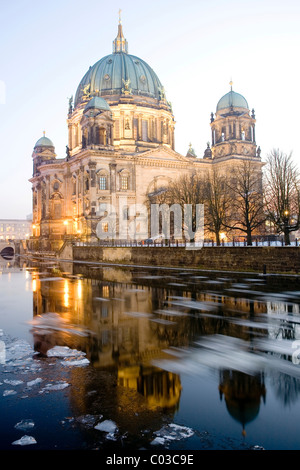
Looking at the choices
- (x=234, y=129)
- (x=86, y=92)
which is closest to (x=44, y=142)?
(x=86, y=92)

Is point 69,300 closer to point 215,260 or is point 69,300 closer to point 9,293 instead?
point 9,293

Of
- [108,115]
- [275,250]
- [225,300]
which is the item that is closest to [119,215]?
[108,115]

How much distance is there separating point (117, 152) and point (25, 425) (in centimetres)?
7053

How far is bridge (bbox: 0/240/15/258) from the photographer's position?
112m

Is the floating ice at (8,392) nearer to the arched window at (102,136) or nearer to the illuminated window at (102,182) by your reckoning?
the illuminated window at (102,182)

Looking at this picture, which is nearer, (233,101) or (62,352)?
(62,352)

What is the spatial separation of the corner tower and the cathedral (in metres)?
0.19

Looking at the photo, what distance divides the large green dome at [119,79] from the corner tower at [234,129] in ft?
49.7

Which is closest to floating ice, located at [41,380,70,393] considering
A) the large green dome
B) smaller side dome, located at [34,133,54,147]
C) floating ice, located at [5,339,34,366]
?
floating ice, located at [5,339,34,366]

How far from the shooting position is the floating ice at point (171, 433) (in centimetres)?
618

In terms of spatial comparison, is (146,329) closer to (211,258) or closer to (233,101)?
(211,258)

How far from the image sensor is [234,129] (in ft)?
269

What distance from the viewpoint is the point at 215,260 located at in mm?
37312

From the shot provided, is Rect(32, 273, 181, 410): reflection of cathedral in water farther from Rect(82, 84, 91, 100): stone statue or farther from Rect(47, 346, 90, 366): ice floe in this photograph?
Rect(82, 84, 91, 100): stone statue
